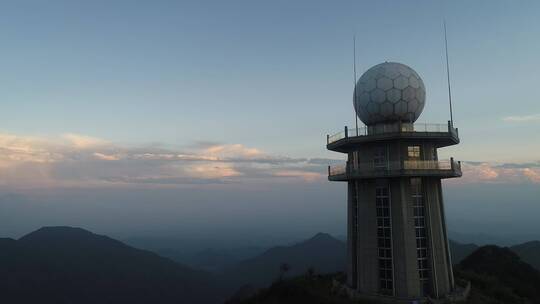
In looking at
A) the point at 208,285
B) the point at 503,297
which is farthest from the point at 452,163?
the point at 208,285

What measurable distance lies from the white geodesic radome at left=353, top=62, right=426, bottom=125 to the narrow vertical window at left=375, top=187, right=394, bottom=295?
6411 mm

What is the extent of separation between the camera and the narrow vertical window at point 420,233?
30.0 m

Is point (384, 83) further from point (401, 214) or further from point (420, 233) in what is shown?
point (420, 233)

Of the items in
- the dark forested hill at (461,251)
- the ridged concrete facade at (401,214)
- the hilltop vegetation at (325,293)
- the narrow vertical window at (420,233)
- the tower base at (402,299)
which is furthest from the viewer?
the dark forested hill at (461,251)

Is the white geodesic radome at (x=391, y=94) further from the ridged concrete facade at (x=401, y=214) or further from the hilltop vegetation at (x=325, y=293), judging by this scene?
the hilltop vegetation at (x=325, y=293)

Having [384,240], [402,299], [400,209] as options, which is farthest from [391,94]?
[402,299]

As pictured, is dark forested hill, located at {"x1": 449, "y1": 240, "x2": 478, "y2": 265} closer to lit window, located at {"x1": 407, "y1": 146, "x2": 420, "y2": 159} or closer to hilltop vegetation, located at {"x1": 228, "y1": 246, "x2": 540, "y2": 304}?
hilltop vegetation, located at {"x1": 228, "y1": 246, "x2": 540, "y2": 304}

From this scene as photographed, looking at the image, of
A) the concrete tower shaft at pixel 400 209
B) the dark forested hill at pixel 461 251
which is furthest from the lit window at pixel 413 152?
the dark forested hill at pixel 461 251

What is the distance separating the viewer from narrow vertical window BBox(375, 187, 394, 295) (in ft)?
98.8

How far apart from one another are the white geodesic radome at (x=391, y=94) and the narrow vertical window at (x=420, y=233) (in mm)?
5836

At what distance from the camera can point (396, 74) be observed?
31938 millimetres

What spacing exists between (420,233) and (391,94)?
454 inches

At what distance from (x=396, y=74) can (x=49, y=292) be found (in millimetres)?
153997

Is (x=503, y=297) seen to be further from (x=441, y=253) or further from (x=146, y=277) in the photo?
(x=146, y=277)
